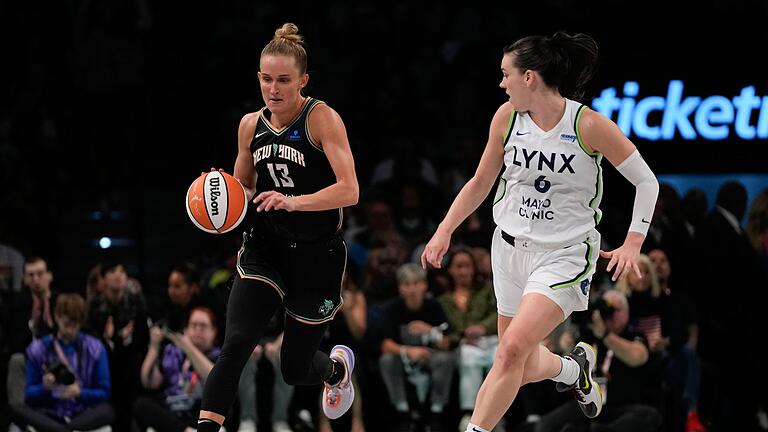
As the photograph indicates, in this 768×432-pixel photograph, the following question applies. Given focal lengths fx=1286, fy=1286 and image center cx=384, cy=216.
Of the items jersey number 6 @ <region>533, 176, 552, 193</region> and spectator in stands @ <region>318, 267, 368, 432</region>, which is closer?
jersey number 6 @ <region>533, 176, 552, 193</region>

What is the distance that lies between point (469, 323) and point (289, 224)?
3.67 meters

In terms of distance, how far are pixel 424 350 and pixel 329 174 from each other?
11.6 feet

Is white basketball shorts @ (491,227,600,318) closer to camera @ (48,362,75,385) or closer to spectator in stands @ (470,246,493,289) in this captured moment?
spectator in stands @ (470,246,493,289)

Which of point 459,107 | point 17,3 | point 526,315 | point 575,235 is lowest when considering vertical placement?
point 526,315

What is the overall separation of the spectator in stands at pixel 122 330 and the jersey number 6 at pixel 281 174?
370cm

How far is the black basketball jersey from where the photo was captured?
6.24 m

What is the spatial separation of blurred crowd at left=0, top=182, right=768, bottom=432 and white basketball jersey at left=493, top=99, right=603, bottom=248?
3.24m

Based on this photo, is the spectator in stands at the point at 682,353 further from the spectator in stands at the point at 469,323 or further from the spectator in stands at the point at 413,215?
the spectator in stands at the point at 413,215

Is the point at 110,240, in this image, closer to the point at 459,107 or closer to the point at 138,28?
the point at 138,28

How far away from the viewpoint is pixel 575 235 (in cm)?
598

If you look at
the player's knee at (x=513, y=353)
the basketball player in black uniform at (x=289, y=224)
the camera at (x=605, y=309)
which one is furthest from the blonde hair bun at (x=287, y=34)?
the camera at (x=605, y=309)

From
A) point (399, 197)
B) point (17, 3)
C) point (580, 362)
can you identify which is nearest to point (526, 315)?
point (580, 362)

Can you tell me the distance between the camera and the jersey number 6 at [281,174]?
625 centimetres

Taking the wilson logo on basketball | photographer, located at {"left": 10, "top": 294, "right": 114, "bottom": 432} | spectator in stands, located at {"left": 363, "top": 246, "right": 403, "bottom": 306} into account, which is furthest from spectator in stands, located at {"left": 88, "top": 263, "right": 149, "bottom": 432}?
the wilson logo on basketball
